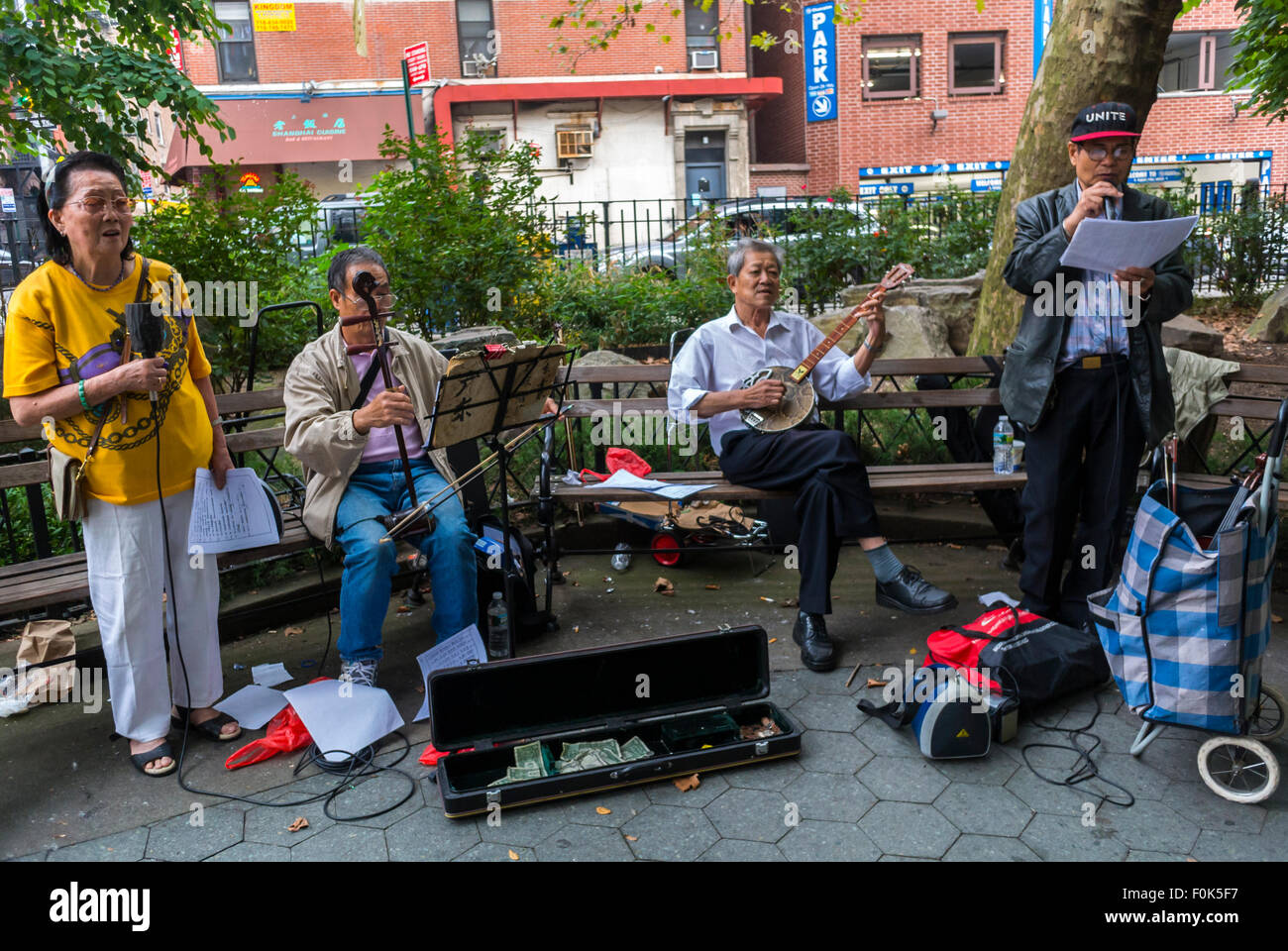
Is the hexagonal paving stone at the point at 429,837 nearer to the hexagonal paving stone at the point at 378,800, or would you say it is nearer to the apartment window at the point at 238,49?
the hexagonal paving stone at the point at 378,800

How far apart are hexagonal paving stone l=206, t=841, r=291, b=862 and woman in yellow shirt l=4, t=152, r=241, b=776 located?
0.63 m

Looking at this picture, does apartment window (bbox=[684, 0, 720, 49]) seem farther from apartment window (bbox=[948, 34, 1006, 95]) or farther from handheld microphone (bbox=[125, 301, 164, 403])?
handheld microphone (bbox=[125, 301, 164, 403])

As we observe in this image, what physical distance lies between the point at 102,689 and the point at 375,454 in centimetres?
147

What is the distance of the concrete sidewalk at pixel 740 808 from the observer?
2922 mm

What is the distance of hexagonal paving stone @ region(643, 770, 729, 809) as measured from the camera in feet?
10.4

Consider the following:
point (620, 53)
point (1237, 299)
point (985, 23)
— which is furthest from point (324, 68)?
point (1237, 299)

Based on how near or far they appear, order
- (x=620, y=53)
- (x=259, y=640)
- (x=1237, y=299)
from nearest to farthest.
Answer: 1. (x=259, y=640)
2. (x=1237, y=299)
3. (x=620, y=53)

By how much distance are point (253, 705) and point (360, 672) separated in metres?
0.45

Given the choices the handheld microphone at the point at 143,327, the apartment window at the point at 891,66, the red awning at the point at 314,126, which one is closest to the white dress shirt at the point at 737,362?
the handheld microphone at the point at 143,327

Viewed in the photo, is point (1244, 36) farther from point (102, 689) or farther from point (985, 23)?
point (985, 23)

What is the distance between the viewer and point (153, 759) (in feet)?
11.4

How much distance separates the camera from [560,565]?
5469mm

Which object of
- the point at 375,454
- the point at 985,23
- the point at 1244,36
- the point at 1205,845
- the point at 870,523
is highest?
the point at 985,23

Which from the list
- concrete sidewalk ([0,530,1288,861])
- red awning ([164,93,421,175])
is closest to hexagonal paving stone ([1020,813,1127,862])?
concrete sidewalk ([0,530,1288,861])
